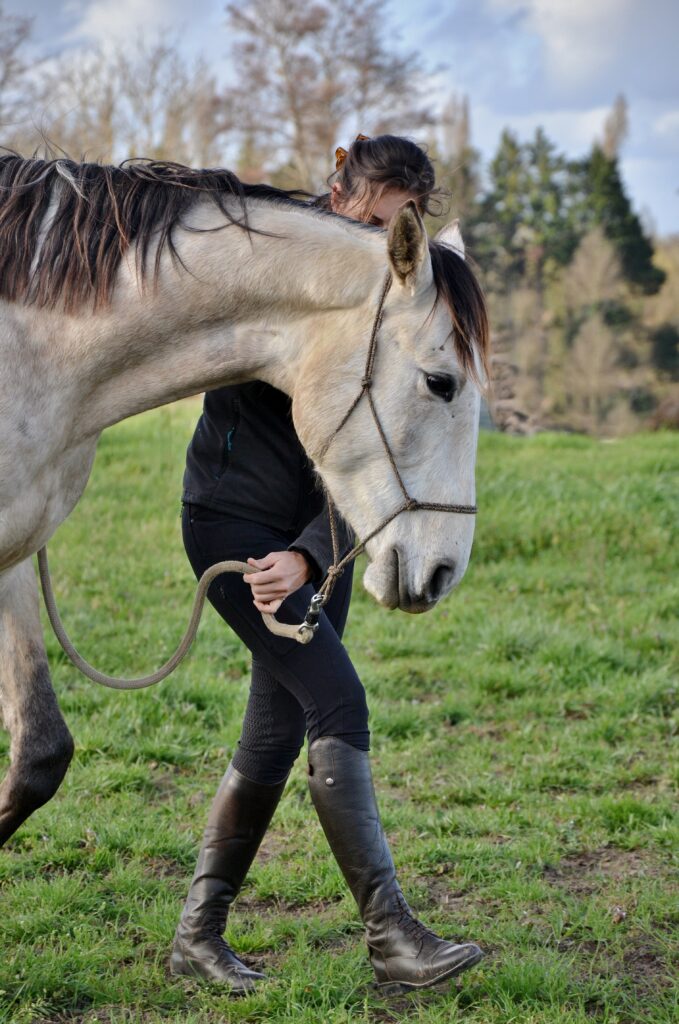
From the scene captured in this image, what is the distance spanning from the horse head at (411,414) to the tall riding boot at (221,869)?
90 centimetres

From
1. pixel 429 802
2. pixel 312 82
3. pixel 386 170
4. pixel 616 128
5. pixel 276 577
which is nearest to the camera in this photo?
pixel 276 577

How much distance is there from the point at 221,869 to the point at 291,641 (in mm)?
806

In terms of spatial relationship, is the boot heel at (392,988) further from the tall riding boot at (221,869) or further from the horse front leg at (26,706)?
the horse front leg at (26,706)

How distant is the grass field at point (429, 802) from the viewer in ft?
9.45

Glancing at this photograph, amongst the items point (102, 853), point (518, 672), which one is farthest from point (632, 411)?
point (102, 853)

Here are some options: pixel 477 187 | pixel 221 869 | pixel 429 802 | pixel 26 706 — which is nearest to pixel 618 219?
pixel 477 187

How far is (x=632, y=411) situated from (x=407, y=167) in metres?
26.0

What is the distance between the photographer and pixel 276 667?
9.09 feet

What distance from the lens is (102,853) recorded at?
11.9ft

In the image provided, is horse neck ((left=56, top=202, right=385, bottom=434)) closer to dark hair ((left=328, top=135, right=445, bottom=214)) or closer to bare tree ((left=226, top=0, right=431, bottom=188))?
dark hair ((left=328, top=135, right=445, bottom=214))

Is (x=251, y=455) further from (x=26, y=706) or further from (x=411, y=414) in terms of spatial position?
(x=26, y=706)

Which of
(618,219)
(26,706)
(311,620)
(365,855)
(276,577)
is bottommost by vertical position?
(365,855)

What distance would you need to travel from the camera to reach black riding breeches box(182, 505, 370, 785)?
8.94 feet

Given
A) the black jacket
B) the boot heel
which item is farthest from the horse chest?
the boot heel
